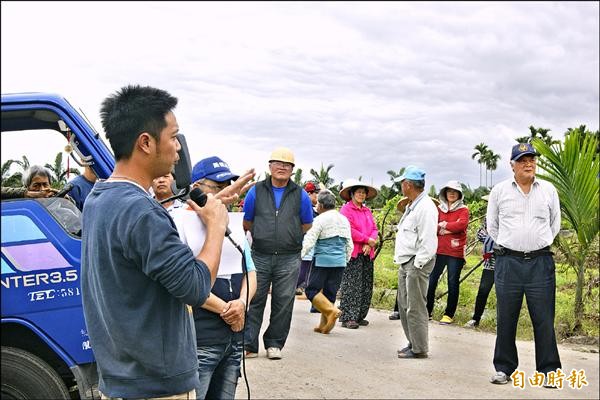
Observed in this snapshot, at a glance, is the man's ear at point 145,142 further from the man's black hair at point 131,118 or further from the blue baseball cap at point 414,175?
the blue baseball cap at point 414,175

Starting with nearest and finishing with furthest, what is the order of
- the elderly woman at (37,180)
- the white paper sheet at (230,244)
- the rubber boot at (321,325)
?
the white paper sheet at (230,244) < the elderly woman at (37,180) < the rubber boot at (321,325)

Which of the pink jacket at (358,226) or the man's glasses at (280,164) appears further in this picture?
the pink jacket at (358,226)

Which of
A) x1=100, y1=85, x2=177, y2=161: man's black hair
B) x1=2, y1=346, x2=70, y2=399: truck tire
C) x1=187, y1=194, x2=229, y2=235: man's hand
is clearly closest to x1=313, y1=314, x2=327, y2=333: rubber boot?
x1=2, y1=346, x2=70, y2=399: truck tire

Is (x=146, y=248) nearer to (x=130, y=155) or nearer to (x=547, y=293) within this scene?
(x=130, y=155)

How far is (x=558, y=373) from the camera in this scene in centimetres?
608

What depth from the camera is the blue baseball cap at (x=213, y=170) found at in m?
3.79

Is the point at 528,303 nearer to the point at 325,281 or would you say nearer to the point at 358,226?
the point at 325,281

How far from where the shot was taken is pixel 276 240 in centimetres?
677

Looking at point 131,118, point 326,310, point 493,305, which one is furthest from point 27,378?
point 493,305

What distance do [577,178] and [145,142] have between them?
6.36 meters

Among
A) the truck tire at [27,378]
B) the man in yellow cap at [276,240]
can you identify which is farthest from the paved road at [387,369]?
the truck tire at [27,378]

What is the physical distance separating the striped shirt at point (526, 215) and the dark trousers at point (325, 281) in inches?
105

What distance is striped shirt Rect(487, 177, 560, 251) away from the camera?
19.7 feet

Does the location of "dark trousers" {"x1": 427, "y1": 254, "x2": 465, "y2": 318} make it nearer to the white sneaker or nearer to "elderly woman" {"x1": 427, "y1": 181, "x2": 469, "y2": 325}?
"elderly woman" {"x1": 427, "y1": 181, "x2": 469, "y2": 325}
